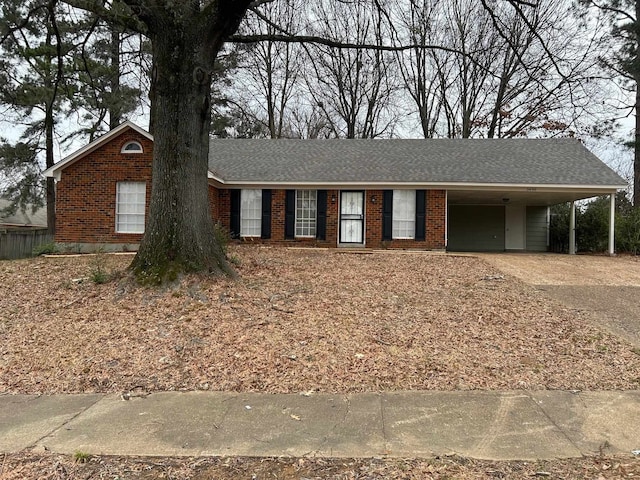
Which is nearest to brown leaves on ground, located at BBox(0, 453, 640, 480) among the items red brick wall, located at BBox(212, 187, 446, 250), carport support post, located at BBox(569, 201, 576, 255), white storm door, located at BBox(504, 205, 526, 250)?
red brick wall, located at BBox(212, 187, 446, 250)

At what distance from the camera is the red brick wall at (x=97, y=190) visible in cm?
1409

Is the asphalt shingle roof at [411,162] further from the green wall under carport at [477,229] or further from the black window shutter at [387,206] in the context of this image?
the green wall under carport at [477,229]

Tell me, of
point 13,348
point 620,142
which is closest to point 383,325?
point 13,348

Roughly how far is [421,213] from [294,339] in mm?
10460

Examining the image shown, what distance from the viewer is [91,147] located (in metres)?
13.9

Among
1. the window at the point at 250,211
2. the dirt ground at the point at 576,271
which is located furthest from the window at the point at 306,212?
the dirt ground at the point at 576,271

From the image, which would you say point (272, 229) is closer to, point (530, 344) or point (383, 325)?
point (383, 325)

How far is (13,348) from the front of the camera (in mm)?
5270

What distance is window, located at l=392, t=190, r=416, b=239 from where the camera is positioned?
49.1 ft

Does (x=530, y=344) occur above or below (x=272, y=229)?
below

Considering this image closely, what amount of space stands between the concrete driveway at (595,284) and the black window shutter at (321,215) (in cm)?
557

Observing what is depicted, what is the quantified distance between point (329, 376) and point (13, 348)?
3819 millimetres

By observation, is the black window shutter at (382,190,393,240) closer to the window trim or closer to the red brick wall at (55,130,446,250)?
the window trim

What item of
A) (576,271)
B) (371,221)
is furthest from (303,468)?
(371,221)
